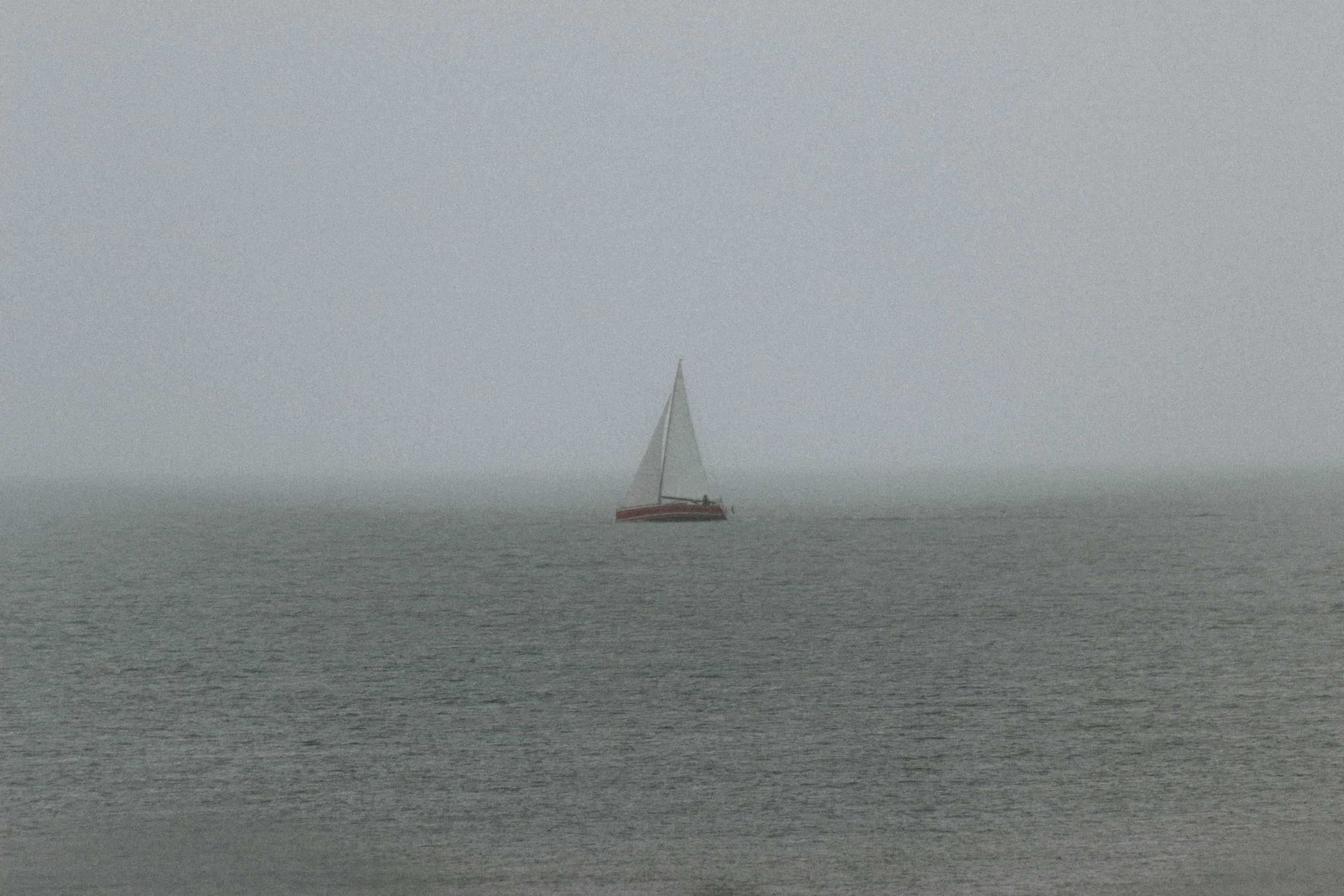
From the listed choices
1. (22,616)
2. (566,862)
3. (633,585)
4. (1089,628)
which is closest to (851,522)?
(633,585)

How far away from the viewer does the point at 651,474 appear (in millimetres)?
125812

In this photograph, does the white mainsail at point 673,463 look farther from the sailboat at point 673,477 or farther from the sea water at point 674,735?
the sea water at point 674,735

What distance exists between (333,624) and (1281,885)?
56.6 m

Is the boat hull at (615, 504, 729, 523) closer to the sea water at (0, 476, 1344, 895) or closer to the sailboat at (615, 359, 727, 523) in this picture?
the sailboat at (615, 359, 727, 523)

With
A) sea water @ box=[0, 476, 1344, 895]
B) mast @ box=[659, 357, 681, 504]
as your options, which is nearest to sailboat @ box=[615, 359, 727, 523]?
mast @ box=[659, 357, 681, 504]

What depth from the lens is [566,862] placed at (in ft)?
105

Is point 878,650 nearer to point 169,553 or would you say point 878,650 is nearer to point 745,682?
point 745,682

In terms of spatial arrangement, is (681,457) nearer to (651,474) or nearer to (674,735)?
(651,474)

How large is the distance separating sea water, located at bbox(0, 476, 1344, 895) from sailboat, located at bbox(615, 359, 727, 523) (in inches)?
982

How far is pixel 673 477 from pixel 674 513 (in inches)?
142

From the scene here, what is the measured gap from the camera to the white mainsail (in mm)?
120938

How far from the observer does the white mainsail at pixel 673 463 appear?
121m

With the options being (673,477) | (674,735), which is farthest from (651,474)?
(674,735)

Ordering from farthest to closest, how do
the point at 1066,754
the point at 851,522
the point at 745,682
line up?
the point at 851,522 < the point at 745,682 < the point at 1066,754
